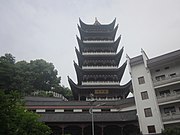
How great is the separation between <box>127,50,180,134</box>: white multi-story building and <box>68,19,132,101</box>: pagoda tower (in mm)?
6586

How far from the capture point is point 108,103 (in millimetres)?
30547

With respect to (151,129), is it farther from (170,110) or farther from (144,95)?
(144,95)

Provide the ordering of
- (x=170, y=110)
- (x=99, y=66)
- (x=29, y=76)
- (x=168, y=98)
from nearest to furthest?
1. (x=168, y=98)
2. (x=170, y=110)
3. (x=99, y=66)
4. (x=29, y=76)

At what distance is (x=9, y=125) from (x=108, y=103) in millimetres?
21445

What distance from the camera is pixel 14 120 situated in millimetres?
11773

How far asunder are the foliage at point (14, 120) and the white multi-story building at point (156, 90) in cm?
1598

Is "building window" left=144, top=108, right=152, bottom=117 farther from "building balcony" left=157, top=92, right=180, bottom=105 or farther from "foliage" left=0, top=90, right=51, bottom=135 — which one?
"foliage" left=0, top=90, right=51, bottom=135

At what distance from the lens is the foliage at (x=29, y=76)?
43.3 meters

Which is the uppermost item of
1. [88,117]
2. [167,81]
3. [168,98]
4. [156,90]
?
[167,81]

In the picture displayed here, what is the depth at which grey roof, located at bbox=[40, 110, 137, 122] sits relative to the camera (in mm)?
25472

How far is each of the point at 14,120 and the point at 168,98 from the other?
20.7m

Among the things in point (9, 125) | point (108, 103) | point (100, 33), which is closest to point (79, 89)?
point (108, 103)

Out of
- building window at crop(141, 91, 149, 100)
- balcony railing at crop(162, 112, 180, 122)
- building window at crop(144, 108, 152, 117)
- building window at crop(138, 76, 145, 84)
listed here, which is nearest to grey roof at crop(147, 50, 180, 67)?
building window at crop(138, 76, 145, 84)

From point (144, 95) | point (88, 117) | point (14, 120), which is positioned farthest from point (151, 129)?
point (14, 120)
